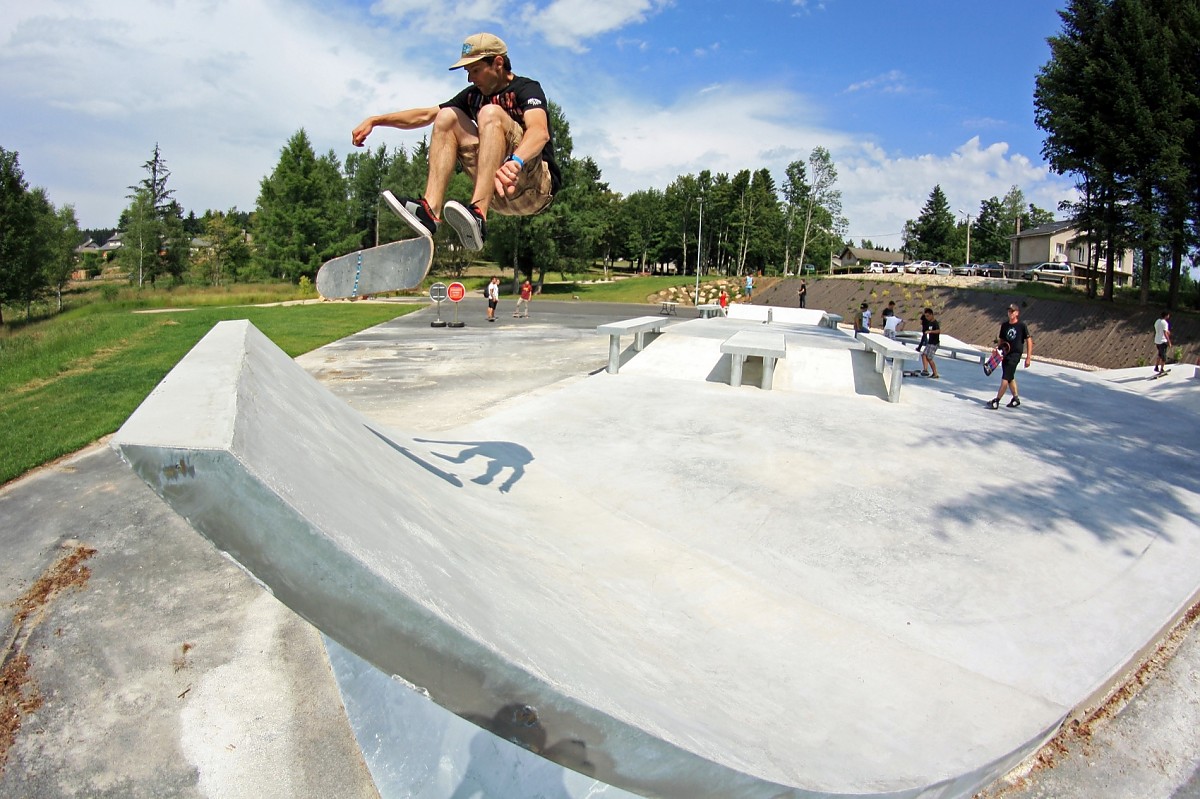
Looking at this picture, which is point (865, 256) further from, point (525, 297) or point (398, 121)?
point (398, 121)

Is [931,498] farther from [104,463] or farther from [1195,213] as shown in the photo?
[1195,213]

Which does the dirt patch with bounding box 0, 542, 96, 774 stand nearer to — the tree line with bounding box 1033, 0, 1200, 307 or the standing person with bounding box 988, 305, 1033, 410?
the standing person with bounding box 988, 305, 1033, 410

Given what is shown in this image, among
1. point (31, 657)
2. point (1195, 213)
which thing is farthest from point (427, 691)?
point (1195, 213)

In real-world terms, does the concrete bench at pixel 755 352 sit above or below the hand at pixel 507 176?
below

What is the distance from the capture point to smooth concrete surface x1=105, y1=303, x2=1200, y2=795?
2697mm

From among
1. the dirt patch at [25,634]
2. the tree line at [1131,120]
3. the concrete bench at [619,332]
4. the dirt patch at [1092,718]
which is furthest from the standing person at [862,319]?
the dirt patch at [25,634]

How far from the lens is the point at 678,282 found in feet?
188

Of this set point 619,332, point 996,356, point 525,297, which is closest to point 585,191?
point 525,297

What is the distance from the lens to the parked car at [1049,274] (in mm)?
39803

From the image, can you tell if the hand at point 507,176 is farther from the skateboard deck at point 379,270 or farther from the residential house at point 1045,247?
the residential house at point 1045,247

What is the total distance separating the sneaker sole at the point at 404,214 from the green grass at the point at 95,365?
588 centimetres

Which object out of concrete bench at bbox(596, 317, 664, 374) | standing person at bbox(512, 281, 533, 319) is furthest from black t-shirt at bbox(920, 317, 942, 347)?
standing person at bbox(512, 281, 533, 319)

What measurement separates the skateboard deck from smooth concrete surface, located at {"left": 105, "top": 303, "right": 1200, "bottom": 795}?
0.81 meters

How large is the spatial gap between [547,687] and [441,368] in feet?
42.5
